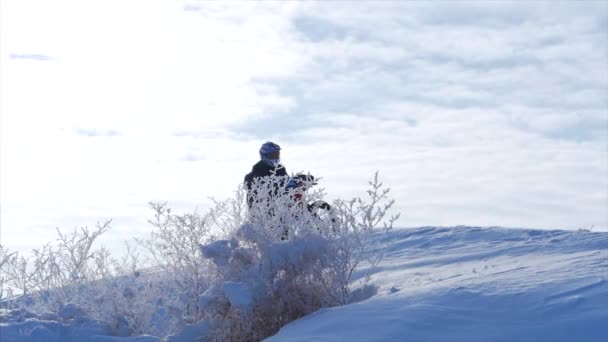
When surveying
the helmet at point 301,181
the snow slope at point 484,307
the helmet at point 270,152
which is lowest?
the snow slope at point 484,307

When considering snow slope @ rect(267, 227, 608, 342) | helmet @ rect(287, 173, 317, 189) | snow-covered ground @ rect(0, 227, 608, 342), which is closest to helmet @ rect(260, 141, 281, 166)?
helmet @ rect(287, 173, 317, 189)

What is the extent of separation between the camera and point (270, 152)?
9.86 meters

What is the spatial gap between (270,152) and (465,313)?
375 centimetres

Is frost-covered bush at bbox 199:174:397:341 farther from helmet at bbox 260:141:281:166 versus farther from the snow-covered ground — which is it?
helmet at bbox 260:141:281:166

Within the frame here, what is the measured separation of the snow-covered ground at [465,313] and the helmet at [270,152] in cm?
188

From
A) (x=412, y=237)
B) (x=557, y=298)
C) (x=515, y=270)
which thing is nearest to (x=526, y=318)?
(x=557, y=298)

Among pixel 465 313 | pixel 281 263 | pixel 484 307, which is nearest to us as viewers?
pixel 465 313

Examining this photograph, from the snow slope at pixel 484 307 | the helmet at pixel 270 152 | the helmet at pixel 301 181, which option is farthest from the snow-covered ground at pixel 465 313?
the helmet at pixel 270 152

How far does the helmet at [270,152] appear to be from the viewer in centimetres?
986

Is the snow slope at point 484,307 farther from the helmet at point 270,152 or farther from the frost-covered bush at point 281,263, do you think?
the helmet at point 270,152

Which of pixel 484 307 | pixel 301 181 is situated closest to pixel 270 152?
pixel 301 181

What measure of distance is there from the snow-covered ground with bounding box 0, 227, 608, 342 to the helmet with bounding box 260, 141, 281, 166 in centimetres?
188

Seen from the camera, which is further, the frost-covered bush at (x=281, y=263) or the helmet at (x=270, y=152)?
the helmet at (x=270, y=152)

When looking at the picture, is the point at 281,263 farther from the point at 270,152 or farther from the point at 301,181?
the point at 270,152
